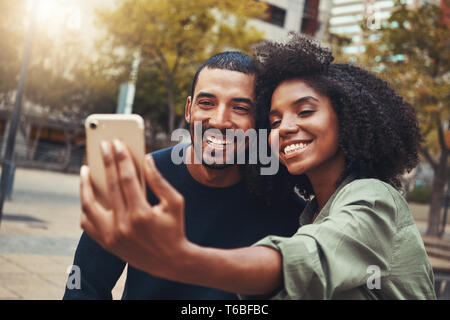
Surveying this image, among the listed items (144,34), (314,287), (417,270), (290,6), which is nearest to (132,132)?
(314,287)

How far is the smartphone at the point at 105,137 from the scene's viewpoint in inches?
41.9

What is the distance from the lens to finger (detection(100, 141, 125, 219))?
102 centimetres

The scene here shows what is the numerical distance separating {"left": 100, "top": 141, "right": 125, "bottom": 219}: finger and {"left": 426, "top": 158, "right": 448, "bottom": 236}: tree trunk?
1625cm

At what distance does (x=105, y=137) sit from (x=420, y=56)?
15.1 m

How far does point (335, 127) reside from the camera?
1.72m

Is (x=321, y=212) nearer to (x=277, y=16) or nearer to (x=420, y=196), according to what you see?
(x=420, y=196)

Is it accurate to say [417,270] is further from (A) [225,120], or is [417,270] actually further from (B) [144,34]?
(B) [144,34]

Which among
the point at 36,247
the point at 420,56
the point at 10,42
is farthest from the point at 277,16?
the point at 36,247

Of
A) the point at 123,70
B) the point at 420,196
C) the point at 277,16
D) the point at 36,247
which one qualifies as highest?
the point at 277,16

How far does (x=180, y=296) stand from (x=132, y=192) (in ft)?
2.88

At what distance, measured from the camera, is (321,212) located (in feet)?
5.23

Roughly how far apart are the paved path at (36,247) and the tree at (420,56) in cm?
853

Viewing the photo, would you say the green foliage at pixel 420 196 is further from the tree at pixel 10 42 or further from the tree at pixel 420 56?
the tree at pixel 10 42

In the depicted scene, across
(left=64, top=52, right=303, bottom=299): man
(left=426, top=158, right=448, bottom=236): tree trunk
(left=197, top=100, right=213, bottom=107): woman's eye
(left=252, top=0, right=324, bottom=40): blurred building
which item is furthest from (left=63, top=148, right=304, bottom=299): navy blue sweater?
(left=252, top=0, right=324, bottom=40): blurred building
